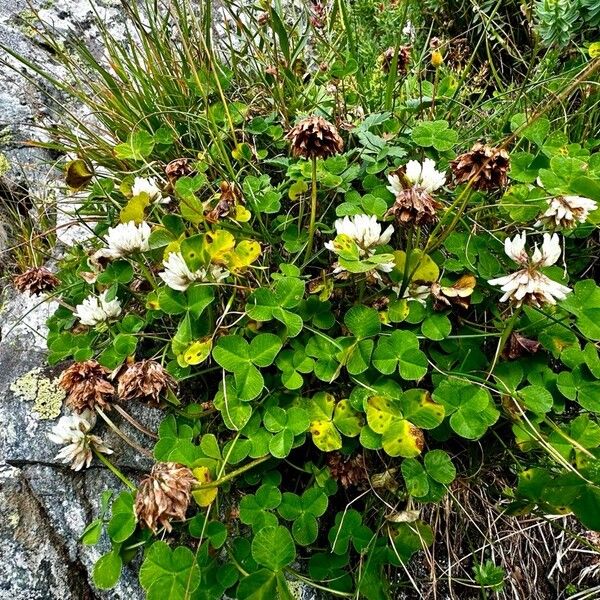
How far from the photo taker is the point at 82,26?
3.15m

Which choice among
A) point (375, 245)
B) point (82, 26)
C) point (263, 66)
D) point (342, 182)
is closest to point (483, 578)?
point (375, 245)

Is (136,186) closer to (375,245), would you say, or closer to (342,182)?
(342,182)

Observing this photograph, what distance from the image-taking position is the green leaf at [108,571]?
1228 millimetres

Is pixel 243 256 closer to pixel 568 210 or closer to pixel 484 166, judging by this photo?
pixel 484 166

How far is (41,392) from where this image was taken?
5.58 feet

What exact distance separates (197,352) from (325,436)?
1.27 feet

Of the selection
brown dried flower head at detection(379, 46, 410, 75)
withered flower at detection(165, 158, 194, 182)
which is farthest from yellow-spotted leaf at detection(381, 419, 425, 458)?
brown dried flower head at detection(379, 46, 410, 75)

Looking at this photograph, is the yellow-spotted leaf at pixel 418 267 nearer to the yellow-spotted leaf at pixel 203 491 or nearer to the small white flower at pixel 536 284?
the small white flower at pixel 536 284

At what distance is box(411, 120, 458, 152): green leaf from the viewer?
1.55 m

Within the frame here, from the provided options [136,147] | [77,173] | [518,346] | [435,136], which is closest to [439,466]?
[518,346]

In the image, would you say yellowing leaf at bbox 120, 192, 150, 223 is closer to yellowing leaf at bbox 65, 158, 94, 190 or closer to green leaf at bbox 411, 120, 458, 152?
yellowing leaf at bbox 65, 158, 94, 190

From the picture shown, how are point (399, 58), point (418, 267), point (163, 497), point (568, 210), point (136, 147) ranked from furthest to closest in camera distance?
point (399, 58) < point (136, 147) < point (418, 267) < point (568, 210) < point (163, 497)

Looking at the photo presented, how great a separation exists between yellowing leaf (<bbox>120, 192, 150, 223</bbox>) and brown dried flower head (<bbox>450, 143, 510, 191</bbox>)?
886mm

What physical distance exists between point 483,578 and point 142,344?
121 centimetres
